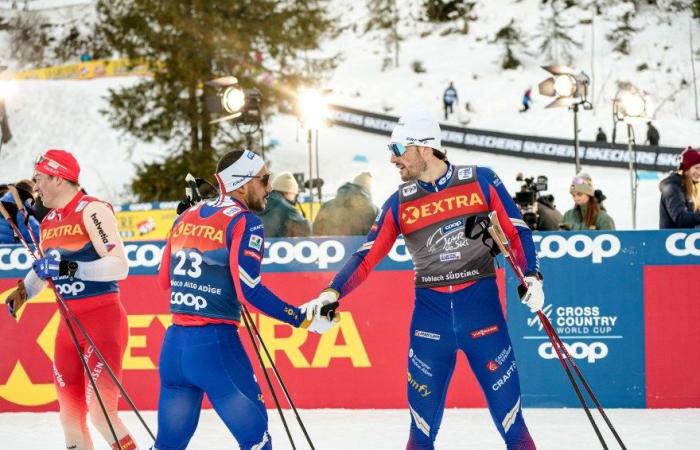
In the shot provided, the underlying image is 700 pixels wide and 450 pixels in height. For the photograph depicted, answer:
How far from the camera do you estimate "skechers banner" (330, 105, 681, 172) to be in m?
29.9

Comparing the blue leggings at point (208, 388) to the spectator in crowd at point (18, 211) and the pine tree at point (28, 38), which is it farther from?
the pine tree at point (28, 38)

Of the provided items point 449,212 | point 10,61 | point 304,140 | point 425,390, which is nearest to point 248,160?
point 449,212

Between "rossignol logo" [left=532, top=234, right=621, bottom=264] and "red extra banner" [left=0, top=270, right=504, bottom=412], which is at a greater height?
"rossignol logo" [left=532, top=234, right=621, bottom=264]

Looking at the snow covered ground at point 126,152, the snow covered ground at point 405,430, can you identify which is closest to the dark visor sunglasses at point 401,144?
the snow covered ground at point 405,430

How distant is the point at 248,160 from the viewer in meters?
4.74

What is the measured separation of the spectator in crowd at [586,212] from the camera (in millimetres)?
9555

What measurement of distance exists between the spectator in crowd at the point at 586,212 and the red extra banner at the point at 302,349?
195 centimetres

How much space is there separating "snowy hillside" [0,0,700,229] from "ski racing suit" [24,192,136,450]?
76.4 ft

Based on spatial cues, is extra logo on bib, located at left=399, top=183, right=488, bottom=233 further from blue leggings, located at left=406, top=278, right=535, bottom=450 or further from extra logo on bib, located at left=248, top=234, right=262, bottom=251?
extra logo on bib, located at left=248, top=234, right=262, bottom=251

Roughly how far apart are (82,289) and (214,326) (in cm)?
137

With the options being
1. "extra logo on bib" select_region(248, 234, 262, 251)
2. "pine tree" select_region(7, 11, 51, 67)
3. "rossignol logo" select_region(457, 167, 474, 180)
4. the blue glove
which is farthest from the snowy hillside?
"extra logo on bib" select_region(248, 234, 262, 251)

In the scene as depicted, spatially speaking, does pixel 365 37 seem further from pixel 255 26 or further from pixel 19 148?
pixel 255 26

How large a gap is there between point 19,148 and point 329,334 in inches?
1525

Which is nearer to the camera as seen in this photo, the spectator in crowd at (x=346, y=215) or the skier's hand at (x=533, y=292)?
the skier's hand at (x=533, y=292)
